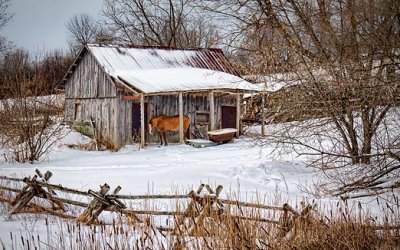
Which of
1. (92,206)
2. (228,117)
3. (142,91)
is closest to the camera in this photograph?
(92,206)

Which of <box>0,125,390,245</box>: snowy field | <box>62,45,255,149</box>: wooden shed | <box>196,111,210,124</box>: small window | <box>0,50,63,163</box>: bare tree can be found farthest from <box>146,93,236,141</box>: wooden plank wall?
<box>0,50,63,163</box>: bare tree

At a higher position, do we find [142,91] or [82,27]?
[82,27]

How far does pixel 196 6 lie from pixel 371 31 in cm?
563

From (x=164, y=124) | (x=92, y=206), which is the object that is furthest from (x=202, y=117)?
(x=92, y=206)

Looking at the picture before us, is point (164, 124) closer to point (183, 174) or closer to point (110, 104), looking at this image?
point (110, 104)

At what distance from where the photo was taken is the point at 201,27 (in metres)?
39.5

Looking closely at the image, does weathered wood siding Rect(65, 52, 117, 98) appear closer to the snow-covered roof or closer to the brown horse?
the snow-covered roof

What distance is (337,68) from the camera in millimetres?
9102

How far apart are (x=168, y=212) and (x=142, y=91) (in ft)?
38.8

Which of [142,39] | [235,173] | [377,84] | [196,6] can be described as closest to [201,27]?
[142,39]

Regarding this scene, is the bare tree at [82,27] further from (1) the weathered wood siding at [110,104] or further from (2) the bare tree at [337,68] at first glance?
(2) the bare tree at [337,68]

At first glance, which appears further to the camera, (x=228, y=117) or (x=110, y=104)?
(x=228, y=117)

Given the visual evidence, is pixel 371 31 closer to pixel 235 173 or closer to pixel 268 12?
pixel 268 12

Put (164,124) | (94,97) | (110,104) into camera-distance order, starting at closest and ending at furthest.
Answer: (164,124) → (110,104) → (94,97)
